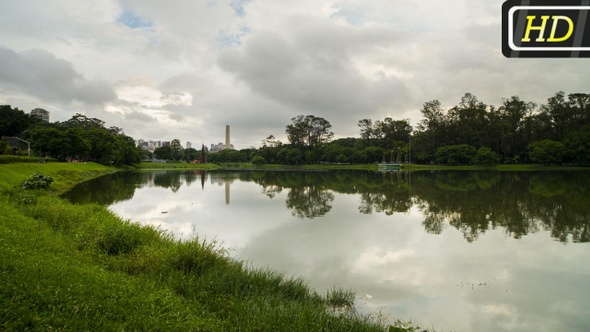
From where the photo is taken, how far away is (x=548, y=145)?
70625mm

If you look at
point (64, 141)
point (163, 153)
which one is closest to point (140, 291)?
point (64, 141)

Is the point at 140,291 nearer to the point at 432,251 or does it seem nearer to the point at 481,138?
the point at 432,251

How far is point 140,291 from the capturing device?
21.2 ft

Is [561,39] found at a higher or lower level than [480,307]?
higher

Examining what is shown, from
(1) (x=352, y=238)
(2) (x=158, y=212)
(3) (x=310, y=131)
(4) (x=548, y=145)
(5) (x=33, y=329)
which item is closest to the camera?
(5) (x=33, y=329)

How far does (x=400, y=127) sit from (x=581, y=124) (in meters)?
43.8

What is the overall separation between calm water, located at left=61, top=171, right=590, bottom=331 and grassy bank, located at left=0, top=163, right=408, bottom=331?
159 centimetres

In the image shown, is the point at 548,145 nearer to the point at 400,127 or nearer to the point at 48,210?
the point at 400,127

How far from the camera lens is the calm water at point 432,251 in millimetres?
7543

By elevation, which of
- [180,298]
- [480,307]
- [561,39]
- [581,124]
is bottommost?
[480,307]

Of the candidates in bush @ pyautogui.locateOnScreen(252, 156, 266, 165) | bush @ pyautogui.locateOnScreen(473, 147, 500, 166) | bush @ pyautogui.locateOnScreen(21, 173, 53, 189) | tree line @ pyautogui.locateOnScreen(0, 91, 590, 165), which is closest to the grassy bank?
bush @ pyautogui.locateOnScreen(21, 173, 53, 189)

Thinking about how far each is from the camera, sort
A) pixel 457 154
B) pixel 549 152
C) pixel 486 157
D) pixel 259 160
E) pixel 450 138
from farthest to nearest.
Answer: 1. pixel 259 160
2. pixel 450 138
3. pixel 457 154
4. pixel 486 157
5. pixel 549 152

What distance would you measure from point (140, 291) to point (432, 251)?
913cm

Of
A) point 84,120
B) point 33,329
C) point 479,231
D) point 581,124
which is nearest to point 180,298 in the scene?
point 33,329
